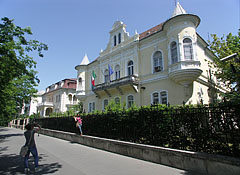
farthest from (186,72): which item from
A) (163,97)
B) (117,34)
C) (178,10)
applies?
(117,34)

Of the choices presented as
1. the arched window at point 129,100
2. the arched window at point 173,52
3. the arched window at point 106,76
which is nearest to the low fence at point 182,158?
the arched window at point 129,100

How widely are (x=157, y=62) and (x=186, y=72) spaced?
15.0 feet

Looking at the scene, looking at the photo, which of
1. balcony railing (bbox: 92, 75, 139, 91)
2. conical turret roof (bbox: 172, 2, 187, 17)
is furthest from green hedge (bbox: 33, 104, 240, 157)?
conical turret roof (bbox: 172, 2, 187, 17)

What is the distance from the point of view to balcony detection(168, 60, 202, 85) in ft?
47.7

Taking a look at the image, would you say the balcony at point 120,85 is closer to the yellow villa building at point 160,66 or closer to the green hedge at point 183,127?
the yellow villa building at point 160,66

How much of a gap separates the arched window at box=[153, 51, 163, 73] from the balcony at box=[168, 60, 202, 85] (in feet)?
8.58

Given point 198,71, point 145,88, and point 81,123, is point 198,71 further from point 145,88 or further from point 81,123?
point 81,123

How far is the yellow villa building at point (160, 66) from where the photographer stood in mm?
15281

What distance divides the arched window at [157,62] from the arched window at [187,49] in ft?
10.0

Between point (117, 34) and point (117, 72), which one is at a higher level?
point (117, 34)

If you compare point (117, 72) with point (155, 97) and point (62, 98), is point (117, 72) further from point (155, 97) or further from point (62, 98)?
point (62, 98)

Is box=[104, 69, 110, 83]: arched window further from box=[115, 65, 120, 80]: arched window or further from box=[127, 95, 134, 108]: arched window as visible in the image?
box=[127, 95, 134, 108]: arched window

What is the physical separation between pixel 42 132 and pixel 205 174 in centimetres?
2050

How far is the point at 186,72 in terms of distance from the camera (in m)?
14.6
